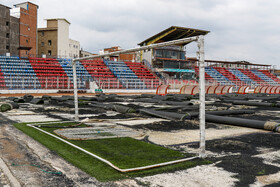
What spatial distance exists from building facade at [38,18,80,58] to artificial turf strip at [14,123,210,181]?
51222 millimetres

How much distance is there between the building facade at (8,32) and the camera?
46281 mm

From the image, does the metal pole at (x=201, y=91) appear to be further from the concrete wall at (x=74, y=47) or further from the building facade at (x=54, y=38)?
the concrete wall at (x=74, y=47)

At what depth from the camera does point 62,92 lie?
29688 mm

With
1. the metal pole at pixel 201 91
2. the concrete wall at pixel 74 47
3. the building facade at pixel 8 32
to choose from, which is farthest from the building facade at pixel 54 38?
the metal pole at pixel 201 91

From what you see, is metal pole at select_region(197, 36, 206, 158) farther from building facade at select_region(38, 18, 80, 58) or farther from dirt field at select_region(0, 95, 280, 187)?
building facade at select_region(38, 18, 80, 58)

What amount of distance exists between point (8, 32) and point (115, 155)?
5153cm

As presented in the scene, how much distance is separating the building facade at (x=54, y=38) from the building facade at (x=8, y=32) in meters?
6.70

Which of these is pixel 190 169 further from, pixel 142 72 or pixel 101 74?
pixel 142 72

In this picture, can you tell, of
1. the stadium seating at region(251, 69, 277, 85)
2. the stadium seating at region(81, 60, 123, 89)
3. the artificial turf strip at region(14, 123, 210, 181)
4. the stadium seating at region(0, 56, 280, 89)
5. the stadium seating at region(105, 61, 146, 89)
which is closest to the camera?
the artificial turf strip at region(14, 123, 210, 181)

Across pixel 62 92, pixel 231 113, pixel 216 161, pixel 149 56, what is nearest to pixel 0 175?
pixel 216 161

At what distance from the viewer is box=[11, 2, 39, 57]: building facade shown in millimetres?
49094

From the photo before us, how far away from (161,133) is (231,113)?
5314 mm

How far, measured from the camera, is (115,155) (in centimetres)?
450

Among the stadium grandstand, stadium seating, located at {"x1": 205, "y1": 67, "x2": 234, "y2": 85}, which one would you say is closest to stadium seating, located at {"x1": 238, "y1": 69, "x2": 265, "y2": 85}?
the stadium grandstand
